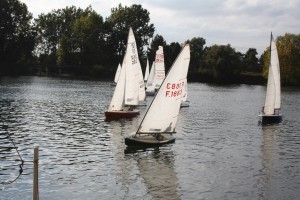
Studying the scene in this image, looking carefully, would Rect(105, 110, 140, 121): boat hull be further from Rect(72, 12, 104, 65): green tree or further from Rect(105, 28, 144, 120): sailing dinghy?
Rect(72, 12, 104, 65): green tree

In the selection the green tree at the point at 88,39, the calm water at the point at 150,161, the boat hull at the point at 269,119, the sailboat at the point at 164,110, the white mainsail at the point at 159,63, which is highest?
the green tree at the point at 88,39

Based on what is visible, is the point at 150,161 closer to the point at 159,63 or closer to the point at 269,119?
the point at 269,119

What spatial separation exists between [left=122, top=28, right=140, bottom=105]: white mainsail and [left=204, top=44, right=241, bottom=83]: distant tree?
13429 cm

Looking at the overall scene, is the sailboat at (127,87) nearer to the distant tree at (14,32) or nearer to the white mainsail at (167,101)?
the white mainsail at (167,101)

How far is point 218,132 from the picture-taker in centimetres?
4903

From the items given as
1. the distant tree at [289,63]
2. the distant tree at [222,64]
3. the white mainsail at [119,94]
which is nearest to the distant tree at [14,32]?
the distant tree at [222,64]

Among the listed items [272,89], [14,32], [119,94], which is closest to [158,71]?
[119,94]

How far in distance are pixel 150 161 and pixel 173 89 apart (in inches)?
296

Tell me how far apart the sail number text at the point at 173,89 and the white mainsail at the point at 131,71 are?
761 inches

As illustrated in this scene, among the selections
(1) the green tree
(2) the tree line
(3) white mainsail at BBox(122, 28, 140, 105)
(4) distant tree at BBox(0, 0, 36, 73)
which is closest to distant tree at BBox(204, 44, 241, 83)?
(2) the tree line

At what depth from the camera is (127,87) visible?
57.5 m

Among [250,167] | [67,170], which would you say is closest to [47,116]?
[67,170]

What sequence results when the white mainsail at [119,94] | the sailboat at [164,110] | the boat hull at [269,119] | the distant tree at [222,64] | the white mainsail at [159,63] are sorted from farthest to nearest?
the distant tree at [222,64] < the white mainsail at [159,63] < the boat hull at [269,119] < the white mainsail at [119,94] < the sailboat at [164,110]

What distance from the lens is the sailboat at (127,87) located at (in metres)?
55.4
